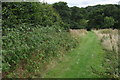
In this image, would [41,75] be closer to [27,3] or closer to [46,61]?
[46,61]

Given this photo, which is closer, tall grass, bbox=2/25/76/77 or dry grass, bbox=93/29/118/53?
tall grass, bbox=2/25/76/77

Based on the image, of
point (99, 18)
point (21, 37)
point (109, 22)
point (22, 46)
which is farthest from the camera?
point (99, 18)

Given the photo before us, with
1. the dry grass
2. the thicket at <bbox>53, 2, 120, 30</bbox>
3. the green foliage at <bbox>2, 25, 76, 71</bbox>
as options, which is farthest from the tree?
the green foliage at <bbox>2, 25, 76, 71</bbox>

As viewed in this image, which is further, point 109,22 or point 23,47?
point 109,22

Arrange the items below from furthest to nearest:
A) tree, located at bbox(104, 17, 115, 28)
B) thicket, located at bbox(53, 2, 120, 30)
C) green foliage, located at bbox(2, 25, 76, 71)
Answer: thicket, located at bbox(53, 2, 120, 30) < tree, located at bbox(104, 17, 115, 28) < green foliage, located at bbox(2, 25, 76, 71)

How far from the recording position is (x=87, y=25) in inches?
1309

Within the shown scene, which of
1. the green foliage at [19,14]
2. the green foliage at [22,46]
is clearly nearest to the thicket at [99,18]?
the green foliage at [19,14]

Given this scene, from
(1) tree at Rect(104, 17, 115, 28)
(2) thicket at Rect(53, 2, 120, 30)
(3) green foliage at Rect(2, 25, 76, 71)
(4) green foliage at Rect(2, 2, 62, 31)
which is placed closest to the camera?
(3) green foliage at Rect(2, 25, 76, 71)

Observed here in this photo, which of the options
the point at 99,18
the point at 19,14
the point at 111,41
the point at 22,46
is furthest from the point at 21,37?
the point at 99,18

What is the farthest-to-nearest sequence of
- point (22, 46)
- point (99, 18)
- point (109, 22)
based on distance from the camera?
point (99, 18), point (109, 22), point (22, 46)

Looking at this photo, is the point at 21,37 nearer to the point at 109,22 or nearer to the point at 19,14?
the point at 19,14

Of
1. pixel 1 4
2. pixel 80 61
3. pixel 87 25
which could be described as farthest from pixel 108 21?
pixel 1 4

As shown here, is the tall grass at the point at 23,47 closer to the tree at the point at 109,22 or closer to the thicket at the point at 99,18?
the thicket at the point at 99,18

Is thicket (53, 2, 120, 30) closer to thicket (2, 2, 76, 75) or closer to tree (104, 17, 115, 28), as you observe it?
tree (104, 17, 115, 28)
